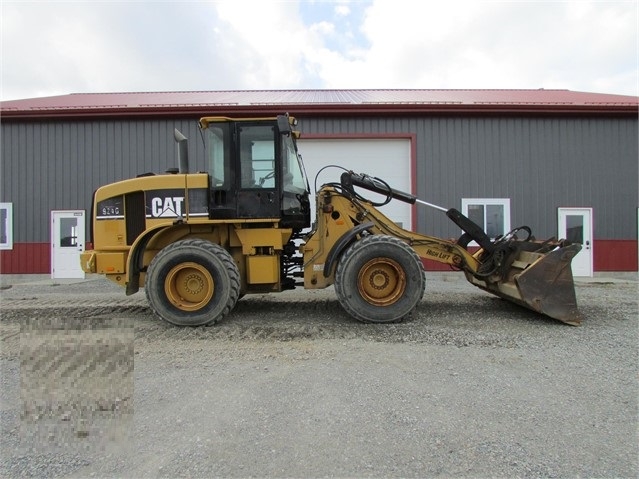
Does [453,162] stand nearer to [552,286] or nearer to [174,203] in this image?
[552,286]

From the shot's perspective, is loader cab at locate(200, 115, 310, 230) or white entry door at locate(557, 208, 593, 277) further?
white entry door at locate(557, 208, 593, 277)

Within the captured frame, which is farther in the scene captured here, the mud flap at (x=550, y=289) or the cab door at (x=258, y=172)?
the cab door at (x=258, y=172)

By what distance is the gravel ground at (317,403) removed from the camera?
8.19ft

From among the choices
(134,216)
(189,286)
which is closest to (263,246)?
(189,286)

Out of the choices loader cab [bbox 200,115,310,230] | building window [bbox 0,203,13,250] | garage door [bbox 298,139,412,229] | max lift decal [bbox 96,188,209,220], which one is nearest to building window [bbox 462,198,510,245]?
garage door [bbox 298,139,412,229]

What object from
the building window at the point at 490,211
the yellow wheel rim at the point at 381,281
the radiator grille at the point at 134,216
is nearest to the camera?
the yellow wheel rim at the point at 381,281

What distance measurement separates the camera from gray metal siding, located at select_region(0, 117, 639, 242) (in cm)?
1206

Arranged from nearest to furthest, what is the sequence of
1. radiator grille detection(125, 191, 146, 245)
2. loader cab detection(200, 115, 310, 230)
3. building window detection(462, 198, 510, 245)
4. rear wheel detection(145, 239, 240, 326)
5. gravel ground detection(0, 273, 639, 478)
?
1. gravel ground detection(0, 273, 639, 478)
2. rear wheel detection(145, 239, 240, 326)
3. loader cab detection(200, 115, 310, 230)
4. radiator grille detection(125, 191, 146, 245)
5. building window detection(462, 198, 510, 245)

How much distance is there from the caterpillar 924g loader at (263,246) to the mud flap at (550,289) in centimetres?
1

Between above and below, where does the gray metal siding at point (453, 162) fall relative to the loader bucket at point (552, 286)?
above

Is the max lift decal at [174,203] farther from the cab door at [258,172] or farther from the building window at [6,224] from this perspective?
the building window at [6,224]

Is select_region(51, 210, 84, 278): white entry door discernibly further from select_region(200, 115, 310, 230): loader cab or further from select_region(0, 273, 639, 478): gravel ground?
select_region(200, 115, 310, 230): loader cab

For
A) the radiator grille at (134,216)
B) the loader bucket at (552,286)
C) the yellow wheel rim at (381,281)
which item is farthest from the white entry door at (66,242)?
the loader bucket at (552,286)

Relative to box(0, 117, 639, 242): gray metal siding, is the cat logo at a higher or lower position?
lower
